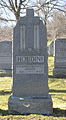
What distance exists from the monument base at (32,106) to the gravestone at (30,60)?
79 millimetres

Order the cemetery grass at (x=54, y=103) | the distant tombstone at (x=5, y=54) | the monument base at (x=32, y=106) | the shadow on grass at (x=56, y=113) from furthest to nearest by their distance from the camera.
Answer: the distant tombstone at (x=5, y=54) < the monument base at (x=32, y=106) < the shadow on grass at (x=56, y=113) < the cemetery grass at (x=54, y=103)

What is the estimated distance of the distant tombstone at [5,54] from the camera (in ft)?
46.5

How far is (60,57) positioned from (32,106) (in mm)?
7655

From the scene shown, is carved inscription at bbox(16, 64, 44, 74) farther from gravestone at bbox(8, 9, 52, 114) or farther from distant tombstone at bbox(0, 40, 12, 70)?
distant tombstone at bbox(0, 40, 12, 70)

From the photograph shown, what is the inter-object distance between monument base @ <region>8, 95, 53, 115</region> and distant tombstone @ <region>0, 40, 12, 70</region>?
8066mm

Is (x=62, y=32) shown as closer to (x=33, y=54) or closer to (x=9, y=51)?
(x=9, y=51)

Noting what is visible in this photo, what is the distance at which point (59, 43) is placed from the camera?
44.5 ft

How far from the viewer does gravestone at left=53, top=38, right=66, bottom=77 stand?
13.6 meters

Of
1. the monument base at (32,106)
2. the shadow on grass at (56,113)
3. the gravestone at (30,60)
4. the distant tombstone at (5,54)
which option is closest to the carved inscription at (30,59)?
the gravestone at (30,60)

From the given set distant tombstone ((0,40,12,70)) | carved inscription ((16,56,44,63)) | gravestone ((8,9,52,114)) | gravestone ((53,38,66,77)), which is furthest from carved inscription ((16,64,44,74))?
distant tombstone ((0,40,12,70))

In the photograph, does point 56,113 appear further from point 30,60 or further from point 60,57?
point 60,57

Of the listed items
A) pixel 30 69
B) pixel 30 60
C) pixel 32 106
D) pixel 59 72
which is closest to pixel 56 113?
pixel 32 106

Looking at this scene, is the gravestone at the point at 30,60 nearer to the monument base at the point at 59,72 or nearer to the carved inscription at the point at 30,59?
the carved inscription at the point at 30,59

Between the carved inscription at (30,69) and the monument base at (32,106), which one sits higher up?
the carved inscription at (30,69)
